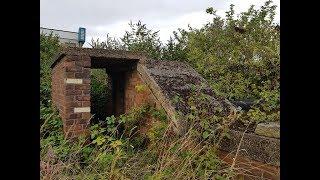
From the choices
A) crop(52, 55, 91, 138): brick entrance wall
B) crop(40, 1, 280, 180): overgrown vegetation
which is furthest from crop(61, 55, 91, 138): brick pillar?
crop(40, 1, 280, 180): overgrown vegetation

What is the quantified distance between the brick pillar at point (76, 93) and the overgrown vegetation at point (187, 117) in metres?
0.28

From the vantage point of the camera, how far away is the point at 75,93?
199 inches

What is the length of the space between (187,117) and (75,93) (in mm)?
2001

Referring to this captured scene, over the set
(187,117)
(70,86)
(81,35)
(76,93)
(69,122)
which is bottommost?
(69,122)

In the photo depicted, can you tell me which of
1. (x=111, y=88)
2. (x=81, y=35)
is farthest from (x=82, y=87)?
(x=81, y=35)

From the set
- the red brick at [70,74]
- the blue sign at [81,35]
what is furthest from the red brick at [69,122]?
the blue sign at [81,35]

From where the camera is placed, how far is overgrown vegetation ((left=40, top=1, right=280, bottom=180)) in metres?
3.55

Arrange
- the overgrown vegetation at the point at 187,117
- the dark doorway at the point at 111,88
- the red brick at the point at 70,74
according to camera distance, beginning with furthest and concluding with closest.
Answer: the dark doorway at the point at 111,88, the red brick at the point at 70,74, the overgrown vegetation at the point at 187,117

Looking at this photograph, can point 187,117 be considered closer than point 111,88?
Yes

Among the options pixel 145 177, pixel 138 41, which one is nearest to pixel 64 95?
pixel 145 177

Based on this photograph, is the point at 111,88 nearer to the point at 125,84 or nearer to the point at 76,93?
the point at 125,84

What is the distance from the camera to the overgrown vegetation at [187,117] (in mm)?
3551

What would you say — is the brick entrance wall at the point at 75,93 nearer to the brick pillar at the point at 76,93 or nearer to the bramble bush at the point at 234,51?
the brick pillar at the point at 76,93

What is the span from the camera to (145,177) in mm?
3500
